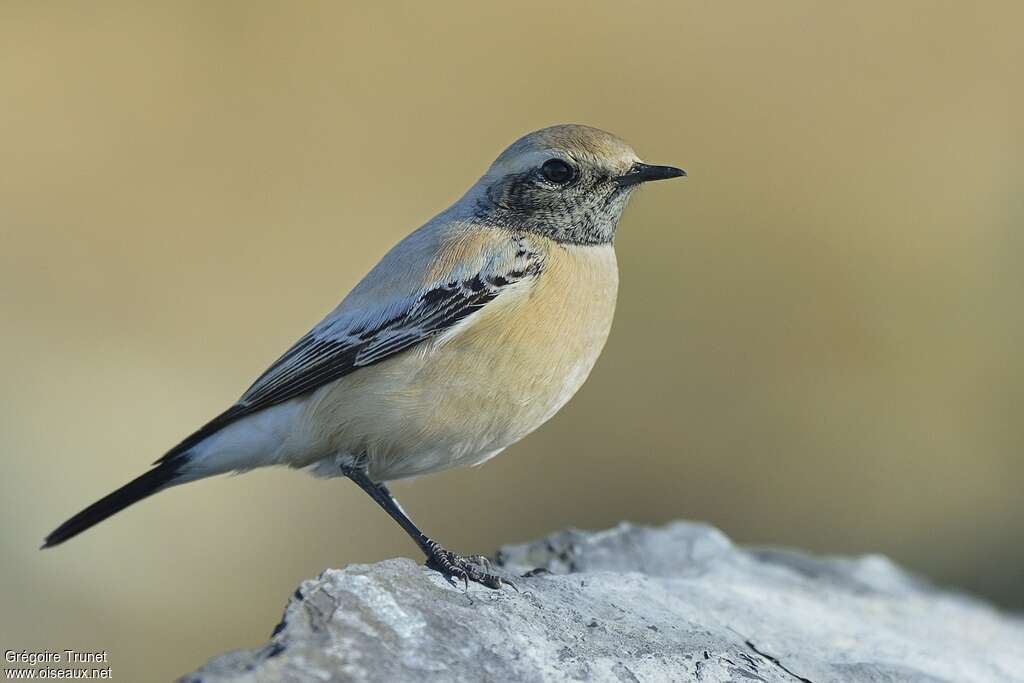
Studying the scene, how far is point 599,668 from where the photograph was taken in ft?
14.3

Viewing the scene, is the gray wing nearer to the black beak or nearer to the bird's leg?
the bird's leg

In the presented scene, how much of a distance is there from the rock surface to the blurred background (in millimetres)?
3746

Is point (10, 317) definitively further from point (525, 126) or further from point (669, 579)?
point (669, 579)

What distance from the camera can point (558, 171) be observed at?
6176mm

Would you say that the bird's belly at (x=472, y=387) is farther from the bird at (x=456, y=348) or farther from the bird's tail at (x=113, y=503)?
the bird's tail at (x=113, y=503)

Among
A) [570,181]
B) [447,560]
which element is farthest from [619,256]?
[447,560]

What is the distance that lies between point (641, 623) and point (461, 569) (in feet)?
2.50

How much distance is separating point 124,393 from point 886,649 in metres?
7.32

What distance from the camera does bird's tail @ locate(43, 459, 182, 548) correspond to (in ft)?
20.3

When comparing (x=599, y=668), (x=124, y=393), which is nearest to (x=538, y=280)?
(x=599, y=668)

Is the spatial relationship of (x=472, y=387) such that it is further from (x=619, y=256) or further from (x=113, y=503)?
(x=619, y=256)

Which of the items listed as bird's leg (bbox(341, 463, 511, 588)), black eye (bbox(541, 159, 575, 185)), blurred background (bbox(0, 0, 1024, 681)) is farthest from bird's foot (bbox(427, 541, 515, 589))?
blurred background (bbox(0, 0, 1024, 681))

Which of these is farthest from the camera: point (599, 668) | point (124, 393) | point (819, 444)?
point (819, 444)

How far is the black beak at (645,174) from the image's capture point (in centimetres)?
609
